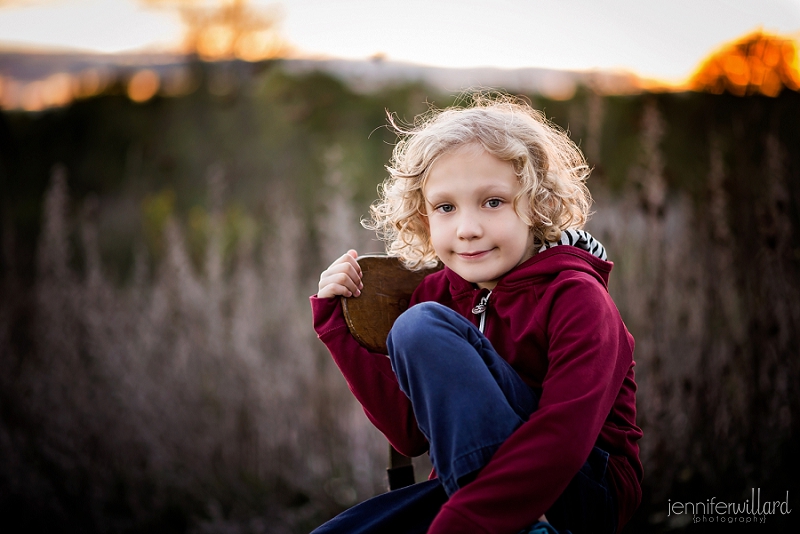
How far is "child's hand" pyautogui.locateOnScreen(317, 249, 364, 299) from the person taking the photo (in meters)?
1.46

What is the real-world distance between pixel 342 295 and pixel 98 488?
83.2 inches

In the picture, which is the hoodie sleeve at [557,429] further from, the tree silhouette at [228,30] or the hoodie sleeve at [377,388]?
the tree silhouette at [228,30]

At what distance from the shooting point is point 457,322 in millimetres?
1144

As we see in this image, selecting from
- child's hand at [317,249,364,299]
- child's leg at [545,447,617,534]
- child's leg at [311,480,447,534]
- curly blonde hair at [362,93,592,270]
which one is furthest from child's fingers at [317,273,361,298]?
child's leg at [545,447,617,534]

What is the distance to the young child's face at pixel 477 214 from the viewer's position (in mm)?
1323

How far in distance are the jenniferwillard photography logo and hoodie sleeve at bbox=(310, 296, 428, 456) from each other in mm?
1673

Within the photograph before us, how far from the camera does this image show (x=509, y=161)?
136 cm

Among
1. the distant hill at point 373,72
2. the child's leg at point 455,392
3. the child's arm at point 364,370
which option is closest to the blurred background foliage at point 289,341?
the distant hill at point 373,72

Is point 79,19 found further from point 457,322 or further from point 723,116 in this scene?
point 723,116

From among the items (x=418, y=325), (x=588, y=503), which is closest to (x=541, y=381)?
(x=588, y=503)

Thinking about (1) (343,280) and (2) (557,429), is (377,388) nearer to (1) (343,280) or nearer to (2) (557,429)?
(1) (343,280)

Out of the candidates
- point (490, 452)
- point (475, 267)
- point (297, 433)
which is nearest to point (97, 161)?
point (297, 433)

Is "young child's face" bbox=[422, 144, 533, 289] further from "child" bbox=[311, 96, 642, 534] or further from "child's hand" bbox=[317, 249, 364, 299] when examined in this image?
"child's hand" bbox=[317, 249, 364, 299]

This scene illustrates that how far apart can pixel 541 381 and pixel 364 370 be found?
0.41 m
